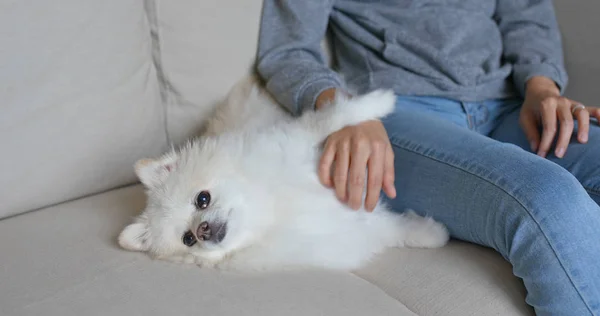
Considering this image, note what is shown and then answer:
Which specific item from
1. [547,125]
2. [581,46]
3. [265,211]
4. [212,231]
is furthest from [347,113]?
[581,46]

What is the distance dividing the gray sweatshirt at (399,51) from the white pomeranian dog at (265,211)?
183 mm

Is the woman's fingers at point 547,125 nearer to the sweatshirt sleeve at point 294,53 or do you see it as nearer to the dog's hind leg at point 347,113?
the dog's hind leg at point 347,113

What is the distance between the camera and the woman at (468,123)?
0.98 metres

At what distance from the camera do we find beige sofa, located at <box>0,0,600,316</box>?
102 centimetres

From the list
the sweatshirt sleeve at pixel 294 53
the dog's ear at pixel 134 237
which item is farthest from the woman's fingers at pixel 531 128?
the dog's ear at pixel 134 237

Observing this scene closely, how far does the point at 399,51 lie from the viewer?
1473 mm

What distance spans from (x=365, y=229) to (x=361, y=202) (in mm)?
86

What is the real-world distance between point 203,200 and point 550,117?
89 centimetres

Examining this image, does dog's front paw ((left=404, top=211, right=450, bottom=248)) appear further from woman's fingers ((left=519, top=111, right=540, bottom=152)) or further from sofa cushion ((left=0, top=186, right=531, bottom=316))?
woman's fingers ((left=519, top=111, right=540, bottom=152))

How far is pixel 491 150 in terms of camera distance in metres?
1.13

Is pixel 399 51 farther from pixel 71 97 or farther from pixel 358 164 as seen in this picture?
pixel 71 97

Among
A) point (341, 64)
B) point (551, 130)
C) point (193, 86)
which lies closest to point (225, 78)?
point (193, 86)

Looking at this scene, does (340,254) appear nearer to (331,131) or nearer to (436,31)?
(331,131)

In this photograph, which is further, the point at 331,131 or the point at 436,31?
the point at 436,31
